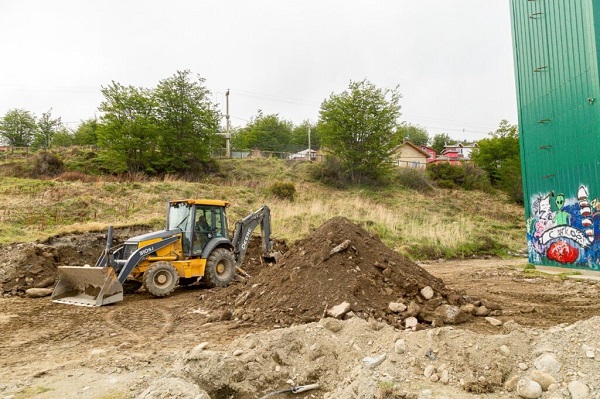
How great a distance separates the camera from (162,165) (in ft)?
111

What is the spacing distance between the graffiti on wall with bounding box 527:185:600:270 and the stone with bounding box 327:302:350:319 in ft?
28.4

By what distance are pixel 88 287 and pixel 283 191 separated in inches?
793

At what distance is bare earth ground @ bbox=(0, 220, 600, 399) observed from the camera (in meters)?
4.55

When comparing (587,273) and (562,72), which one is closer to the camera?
(587,273)

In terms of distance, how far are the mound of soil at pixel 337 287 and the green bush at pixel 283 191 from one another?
65.6 feet

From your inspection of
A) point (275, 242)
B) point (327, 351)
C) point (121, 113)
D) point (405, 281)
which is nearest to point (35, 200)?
point (275, 242)

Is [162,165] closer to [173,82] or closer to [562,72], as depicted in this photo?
[173,82]

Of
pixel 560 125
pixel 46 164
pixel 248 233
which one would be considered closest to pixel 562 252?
pixel 560 125

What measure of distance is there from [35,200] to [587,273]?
69.7ft

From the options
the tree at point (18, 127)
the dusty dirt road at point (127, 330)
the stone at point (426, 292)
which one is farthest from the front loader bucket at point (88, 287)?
the tree at point (18, 127)

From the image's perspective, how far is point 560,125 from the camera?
14109 mm

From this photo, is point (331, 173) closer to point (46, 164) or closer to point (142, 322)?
point (46, 164)

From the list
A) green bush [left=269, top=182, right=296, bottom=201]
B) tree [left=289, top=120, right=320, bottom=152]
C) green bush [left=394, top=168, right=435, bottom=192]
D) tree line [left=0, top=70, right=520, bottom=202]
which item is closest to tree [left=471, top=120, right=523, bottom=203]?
tree line [left=0, top=70, right=520, bottom=202]

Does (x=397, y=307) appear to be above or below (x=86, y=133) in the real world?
below
